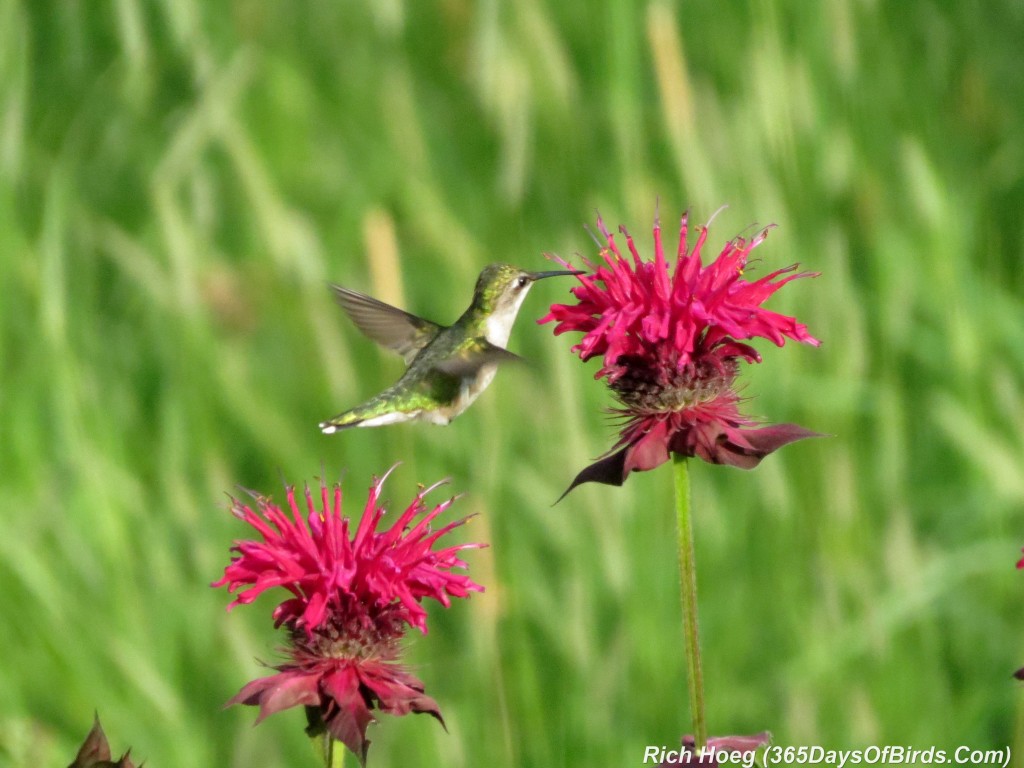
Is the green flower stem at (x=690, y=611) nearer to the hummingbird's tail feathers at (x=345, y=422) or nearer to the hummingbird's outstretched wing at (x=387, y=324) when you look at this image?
the hummingbird's tail feathers at (x=345, y=422)

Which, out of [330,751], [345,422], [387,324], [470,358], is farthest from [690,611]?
[387,324]

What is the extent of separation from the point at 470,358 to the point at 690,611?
865 mm

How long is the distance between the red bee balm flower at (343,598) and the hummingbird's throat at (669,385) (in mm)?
273

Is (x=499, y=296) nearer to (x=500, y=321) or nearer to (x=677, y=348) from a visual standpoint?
(x=500, y=321)

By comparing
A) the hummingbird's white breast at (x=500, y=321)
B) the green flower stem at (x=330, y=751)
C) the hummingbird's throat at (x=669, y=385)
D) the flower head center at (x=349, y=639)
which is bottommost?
the green flower stem at (x=330, y=751)

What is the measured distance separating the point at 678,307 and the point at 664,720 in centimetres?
112

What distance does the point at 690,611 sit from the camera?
1.39 metres

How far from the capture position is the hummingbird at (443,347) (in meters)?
2.27

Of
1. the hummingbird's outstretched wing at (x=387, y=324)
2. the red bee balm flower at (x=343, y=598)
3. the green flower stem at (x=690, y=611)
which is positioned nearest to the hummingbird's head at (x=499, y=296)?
the hummingbird's outstretched wing at (x=387, y=324)

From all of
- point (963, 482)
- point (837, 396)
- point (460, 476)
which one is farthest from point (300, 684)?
point (963, 482)

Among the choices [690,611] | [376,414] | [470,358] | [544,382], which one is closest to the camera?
[690,611]

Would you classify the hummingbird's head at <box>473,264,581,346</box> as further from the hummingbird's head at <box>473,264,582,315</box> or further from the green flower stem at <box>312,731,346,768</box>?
the green flower stem at <box>312,731,346,768</box>

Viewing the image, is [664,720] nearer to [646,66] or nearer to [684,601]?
[684,601]

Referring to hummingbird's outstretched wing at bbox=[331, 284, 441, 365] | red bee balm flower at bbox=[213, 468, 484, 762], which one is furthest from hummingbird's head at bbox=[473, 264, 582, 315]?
red bee balm flower at bbox=[213, 468, 484, 762]
